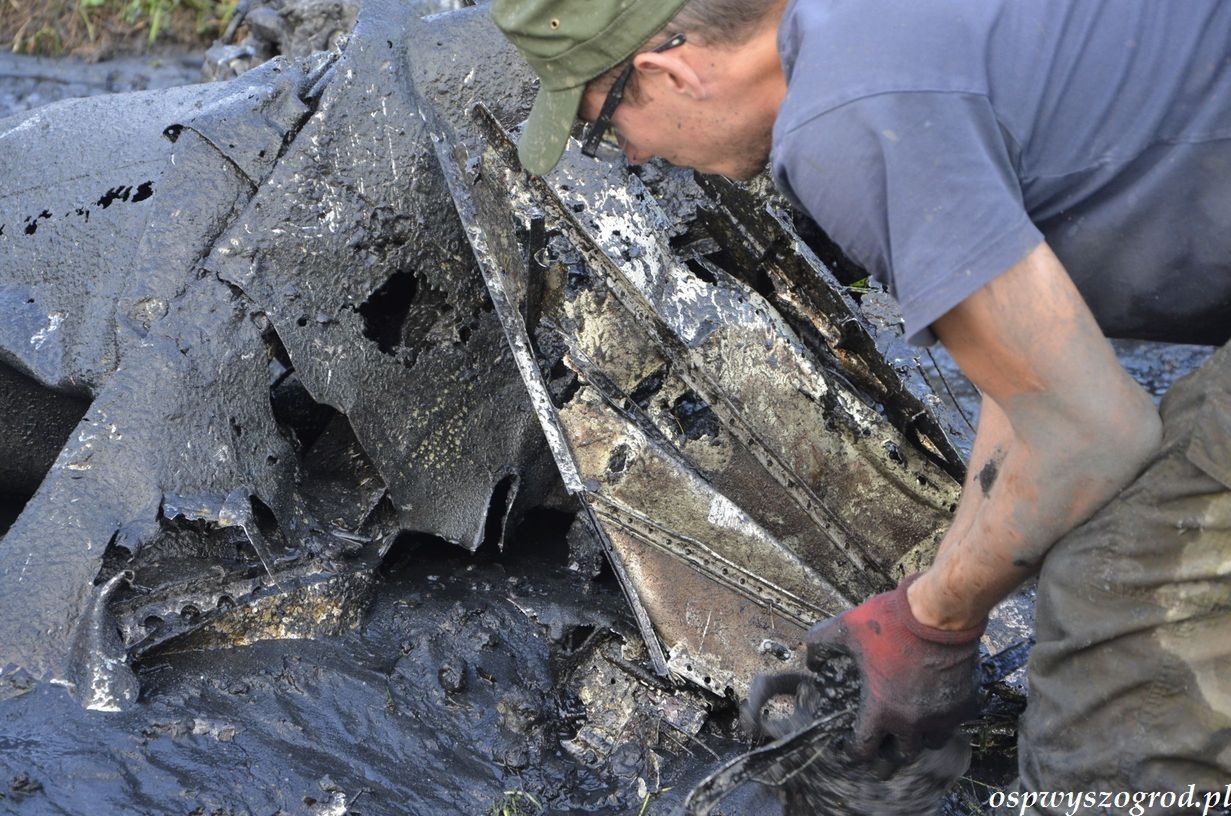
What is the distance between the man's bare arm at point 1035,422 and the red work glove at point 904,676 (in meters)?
0.11

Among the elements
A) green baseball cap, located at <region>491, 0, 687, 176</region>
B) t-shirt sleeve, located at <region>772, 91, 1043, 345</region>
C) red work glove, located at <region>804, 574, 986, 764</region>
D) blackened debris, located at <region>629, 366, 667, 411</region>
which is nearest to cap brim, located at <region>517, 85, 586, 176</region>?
green baseball cap, located at <region>491, 0, 687, 176</region>

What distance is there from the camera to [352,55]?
3.37 m

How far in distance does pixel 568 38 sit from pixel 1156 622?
1.40m

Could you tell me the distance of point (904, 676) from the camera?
7.45ft

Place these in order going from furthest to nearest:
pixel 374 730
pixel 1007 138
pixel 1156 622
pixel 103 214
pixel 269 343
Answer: pixel 103 214 → pixel 269 343 → pixel 374 730 → pixel 1156 622 → pixel 1007 138

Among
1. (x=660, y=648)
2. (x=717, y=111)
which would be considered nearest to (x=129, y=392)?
(x=660, y=648)

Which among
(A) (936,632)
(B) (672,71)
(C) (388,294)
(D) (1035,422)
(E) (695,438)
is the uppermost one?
(B) (672,71)

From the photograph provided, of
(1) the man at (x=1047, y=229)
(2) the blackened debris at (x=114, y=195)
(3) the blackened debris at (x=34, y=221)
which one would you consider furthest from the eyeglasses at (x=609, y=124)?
(3) the blackened debris at (x=34, y=221)

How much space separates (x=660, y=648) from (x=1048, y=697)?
1194 mm

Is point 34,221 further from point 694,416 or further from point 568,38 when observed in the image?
point 568,38

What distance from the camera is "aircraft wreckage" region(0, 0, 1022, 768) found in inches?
120

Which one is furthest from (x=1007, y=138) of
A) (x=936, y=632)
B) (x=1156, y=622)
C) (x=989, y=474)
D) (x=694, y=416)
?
(x=694, y=416)

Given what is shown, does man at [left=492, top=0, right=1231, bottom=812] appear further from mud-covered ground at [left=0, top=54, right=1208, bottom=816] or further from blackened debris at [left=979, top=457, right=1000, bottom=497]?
mud-covered ground at [left=0, top=54, right=1208, bottom=816]

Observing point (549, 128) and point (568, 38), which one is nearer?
point (568, 38)
